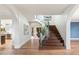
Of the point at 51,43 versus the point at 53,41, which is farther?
the point at 53,41

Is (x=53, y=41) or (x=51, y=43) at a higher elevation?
(x=53, y=41)

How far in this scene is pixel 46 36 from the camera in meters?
11.6

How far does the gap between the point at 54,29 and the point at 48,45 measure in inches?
96.1

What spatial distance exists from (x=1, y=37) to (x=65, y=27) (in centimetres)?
511

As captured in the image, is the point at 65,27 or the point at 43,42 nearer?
the point at 65,27
